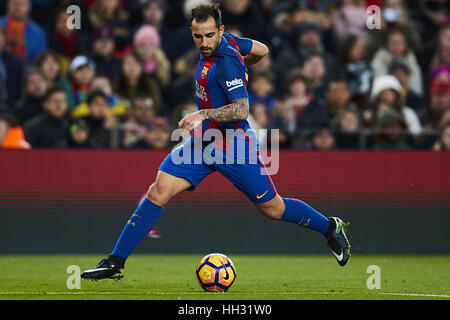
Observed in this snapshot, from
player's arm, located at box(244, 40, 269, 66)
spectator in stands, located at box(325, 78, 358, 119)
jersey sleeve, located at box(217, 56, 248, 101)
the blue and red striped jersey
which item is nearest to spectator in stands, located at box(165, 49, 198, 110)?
spectator in stands, located at box(325, 78, 358, 119)

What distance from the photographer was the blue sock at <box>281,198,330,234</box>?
8555 millimetres

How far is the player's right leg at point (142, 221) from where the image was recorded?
26.5 feet

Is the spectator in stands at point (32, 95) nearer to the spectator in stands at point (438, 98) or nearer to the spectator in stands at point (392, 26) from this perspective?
the spectator in stands at point (392, 26)

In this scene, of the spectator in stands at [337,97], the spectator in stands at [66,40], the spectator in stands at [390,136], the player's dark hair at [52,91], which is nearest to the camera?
the spectator in stands at [390,136]

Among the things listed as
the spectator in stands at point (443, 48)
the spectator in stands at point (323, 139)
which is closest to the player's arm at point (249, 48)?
the spectator in stands at point (323, 139)

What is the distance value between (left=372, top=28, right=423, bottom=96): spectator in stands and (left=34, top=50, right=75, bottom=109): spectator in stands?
487 centimetres

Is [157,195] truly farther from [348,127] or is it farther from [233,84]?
[348,127]

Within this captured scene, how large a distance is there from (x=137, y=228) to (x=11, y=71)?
250 inches

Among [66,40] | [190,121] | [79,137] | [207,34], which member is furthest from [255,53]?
[66,40]

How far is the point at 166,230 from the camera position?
1202 centimetres

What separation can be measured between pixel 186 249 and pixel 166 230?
372 mm

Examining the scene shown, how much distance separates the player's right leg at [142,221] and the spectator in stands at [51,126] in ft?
14.7

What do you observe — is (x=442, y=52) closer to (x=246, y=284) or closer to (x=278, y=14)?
(x=278, y=14)

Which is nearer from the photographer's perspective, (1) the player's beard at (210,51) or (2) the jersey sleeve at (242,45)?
(1) the player's beard at (210,51)
